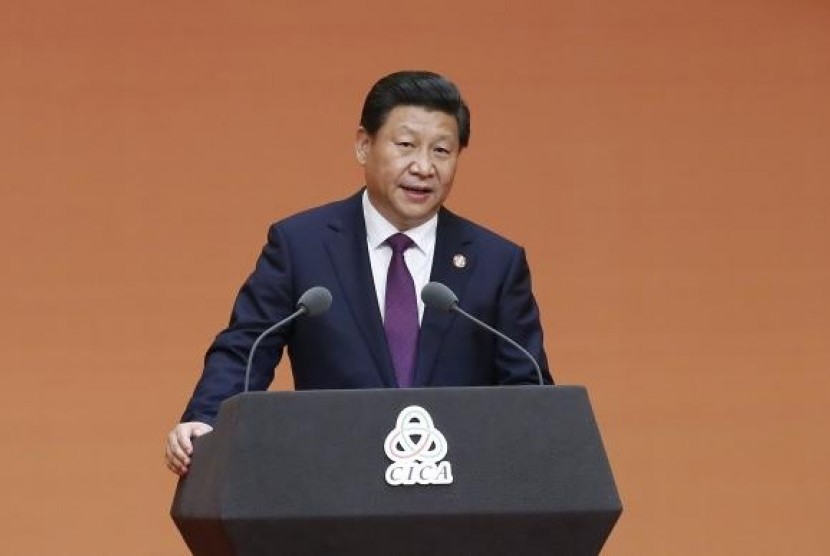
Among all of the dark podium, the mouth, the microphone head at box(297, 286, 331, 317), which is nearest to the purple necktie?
the mouth

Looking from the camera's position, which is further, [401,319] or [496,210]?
[496,210]

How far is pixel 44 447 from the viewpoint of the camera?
→ 4.68 metres

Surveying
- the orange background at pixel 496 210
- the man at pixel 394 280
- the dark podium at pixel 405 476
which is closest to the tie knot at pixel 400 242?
the man at pixel 394 280

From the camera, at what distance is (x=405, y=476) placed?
8.93 ft

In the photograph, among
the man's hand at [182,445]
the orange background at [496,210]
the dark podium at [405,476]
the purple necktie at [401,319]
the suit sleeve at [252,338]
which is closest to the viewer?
the dark podium at [405,476]

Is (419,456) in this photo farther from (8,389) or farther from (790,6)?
(790,6)

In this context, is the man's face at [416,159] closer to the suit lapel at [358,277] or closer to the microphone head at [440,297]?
the suit lapel at [358,277]

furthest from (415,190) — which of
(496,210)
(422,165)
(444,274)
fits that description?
(496,210)

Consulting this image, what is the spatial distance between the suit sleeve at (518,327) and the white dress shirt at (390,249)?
139 mm

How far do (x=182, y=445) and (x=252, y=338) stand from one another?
14.0 inches

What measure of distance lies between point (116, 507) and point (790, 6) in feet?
6.63

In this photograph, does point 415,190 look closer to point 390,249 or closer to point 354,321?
point 390,249

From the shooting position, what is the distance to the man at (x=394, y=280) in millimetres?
3371

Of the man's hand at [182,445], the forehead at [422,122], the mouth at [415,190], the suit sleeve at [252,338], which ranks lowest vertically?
the man's hand at [182,445]
